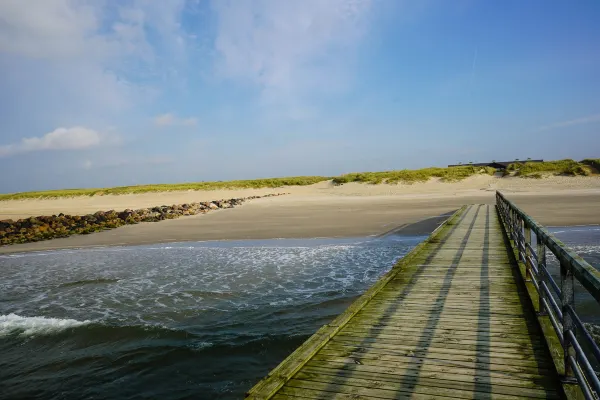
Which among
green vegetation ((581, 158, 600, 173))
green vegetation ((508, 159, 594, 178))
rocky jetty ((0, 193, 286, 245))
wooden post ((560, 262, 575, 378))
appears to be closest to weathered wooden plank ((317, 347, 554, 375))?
wooden post ((560, 262, 575, 378))

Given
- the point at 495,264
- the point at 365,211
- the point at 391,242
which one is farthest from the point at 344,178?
the point at 495,264

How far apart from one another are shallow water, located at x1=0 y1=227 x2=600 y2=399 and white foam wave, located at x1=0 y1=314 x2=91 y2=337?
0.08 ft

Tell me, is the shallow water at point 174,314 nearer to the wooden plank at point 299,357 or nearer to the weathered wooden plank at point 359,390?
the wooden plank at point 299,357

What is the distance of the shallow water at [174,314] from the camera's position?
5.36 meters

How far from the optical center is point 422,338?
4379 millimetres

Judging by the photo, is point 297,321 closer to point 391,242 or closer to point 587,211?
point 391,242

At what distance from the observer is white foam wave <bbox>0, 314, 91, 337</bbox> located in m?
7.27

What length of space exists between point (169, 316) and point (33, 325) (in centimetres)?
268

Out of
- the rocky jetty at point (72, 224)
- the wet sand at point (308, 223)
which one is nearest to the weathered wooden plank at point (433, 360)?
the wet sand at point (308, 223)

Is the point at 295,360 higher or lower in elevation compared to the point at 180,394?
higher

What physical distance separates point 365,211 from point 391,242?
1058 cm

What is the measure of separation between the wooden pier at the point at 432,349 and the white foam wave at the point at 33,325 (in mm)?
5687

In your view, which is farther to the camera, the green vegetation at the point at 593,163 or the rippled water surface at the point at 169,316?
the green vegetation at the point at 593,163

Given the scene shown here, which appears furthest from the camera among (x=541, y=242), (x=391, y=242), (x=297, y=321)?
(x=391, y=242)
